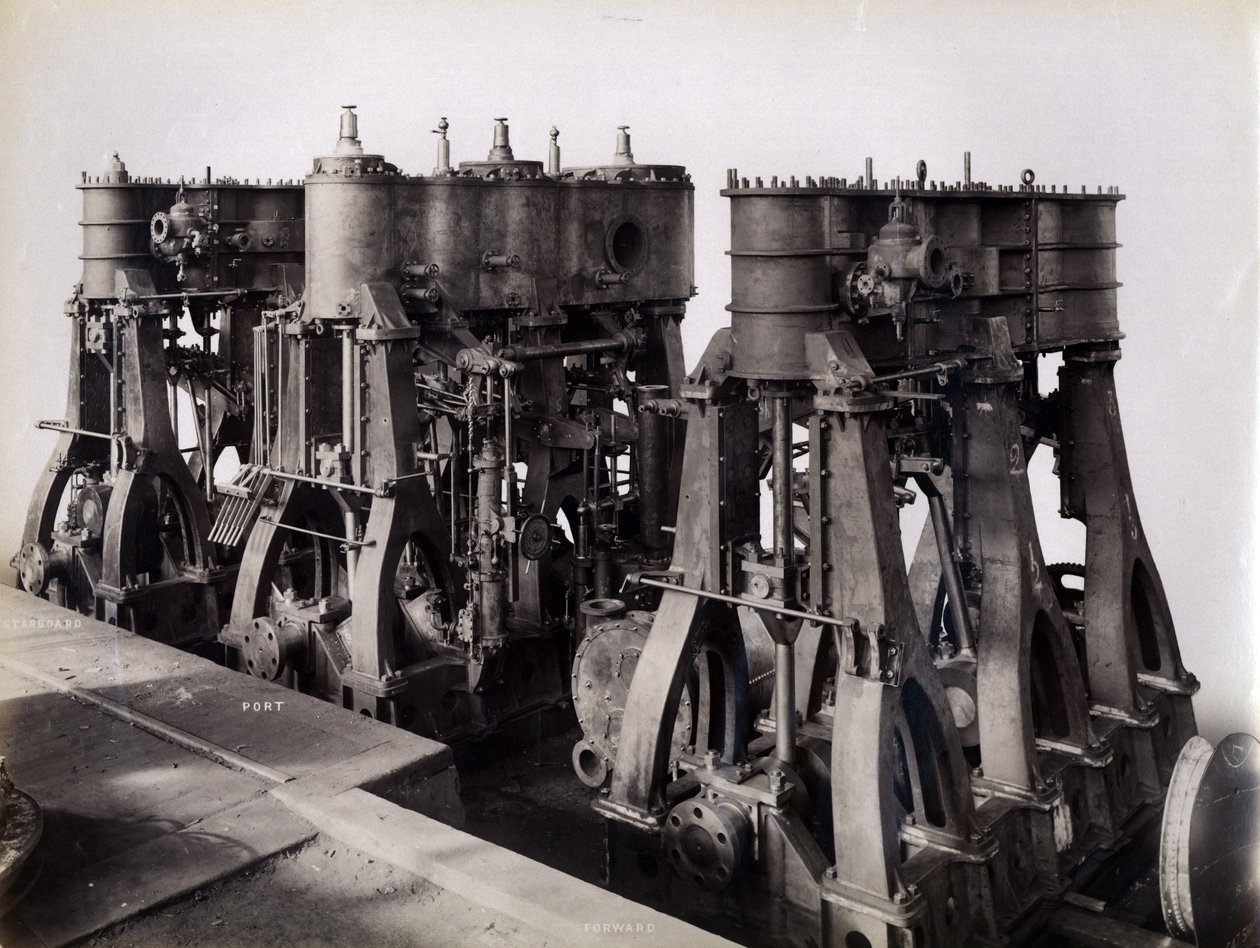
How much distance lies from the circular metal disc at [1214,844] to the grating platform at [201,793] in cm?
174

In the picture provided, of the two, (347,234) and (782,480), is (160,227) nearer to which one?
(347,234)

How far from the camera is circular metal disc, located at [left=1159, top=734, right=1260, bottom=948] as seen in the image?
533 cm

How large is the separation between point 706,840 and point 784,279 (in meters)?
2.44

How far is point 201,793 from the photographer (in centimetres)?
677

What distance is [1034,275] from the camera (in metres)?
7.27

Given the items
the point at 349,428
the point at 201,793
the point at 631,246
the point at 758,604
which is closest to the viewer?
the point at 758,604

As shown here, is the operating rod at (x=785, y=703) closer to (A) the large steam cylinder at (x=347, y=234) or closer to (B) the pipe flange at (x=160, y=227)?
(A) the large steam cylinder at (x=347, y=234)

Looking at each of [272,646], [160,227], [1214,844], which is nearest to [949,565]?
[1214,844]

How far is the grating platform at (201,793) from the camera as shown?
5.73m

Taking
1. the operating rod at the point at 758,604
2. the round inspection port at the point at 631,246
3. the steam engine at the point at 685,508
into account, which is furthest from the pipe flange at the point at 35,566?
the operating rod at the point at 758,604

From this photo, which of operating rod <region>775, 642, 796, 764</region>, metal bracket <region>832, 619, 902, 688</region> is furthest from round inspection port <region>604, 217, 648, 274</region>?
metal bracket <region>832, 619, 902, 688</region>

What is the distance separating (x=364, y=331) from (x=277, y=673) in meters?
2.24

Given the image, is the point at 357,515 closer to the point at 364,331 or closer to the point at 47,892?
the point at 364,331

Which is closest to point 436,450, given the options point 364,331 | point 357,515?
point 357,515
